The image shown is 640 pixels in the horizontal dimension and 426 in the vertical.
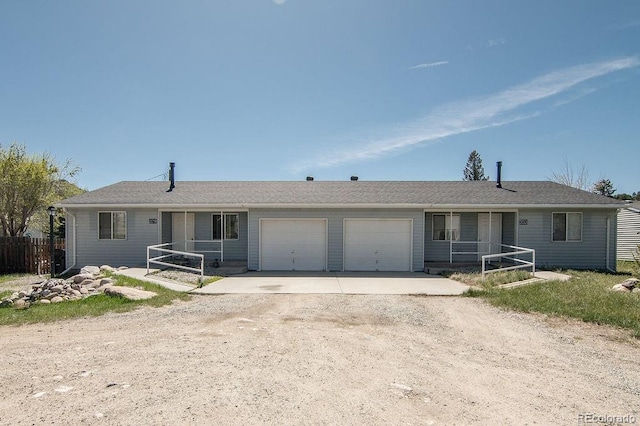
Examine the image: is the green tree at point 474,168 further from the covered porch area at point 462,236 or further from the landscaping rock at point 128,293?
the landscaping rock at point 128,293

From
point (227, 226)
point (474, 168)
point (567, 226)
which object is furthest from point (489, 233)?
point (474, 168)

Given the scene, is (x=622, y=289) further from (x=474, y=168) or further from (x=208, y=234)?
(x=474, y=168)

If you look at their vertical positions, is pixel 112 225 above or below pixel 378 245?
above

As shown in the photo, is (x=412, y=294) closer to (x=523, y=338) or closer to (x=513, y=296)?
(x=513, y=296)

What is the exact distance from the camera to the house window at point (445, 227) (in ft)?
50.4

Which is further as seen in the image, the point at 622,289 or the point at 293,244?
the point at 293,244

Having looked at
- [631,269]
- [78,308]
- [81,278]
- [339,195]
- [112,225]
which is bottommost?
[78,308]

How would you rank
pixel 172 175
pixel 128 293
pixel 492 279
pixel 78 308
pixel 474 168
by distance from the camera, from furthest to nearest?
pixel 474 168, pixel 172 175, pixel 492 279, pixel 128 293, pixel 78 308

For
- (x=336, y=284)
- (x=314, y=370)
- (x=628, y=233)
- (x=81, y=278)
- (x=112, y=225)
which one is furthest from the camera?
(x=628, y=233)

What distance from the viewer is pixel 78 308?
7.84 metres

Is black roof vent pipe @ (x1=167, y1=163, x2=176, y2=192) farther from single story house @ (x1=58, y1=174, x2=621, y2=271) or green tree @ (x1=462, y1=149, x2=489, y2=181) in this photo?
green tree @ (x1=462, y1=149, x2=489, y2=181)

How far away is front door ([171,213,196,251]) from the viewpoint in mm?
15445

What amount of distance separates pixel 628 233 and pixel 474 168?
2528cm
